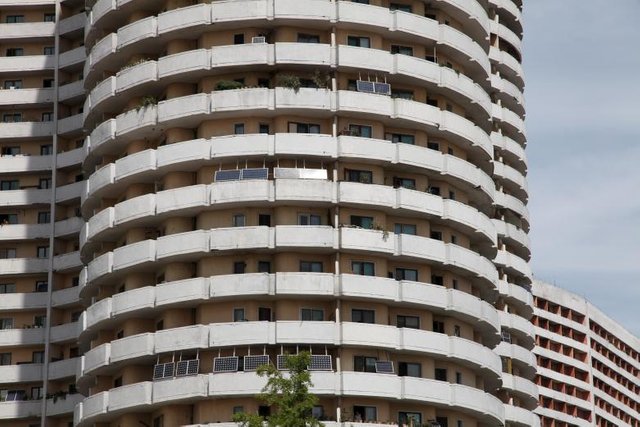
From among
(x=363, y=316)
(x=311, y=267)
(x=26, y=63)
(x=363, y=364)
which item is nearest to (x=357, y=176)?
(x=311, y=267)

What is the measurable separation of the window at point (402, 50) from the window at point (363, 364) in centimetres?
2034

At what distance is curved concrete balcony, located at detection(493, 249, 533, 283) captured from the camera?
4301 inches

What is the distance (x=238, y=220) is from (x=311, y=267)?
5087mm

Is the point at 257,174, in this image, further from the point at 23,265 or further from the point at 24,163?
the point at 24,163

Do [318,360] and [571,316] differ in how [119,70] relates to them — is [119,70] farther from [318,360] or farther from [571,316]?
[571,316]

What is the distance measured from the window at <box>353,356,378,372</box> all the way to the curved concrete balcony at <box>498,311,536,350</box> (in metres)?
24.6

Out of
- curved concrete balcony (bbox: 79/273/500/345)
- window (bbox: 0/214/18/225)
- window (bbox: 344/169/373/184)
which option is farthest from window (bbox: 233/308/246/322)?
window (bbox: 0/214/18/225)

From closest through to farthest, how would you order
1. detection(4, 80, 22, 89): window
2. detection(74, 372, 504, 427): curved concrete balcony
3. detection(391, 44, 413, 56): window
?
detection(74, 372, 504, 427): curved concrete balcony
detection(391, 44, 413, 56): window
detection(4, 80, 22, 89): window

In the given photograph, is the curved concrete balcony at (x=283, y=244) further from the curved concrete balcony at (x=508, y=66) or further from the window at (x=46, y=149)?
the curved concrete balcony at (x=508, y=66)

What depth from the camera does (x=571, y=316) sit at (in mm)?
158250

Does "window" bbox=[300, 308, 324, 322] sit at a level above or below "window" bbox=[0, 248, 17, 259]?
below

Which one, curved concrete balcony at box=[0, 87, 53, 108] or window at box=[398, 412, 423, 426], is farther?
curved concrete balcony at box=[0, 87, 53, 108]

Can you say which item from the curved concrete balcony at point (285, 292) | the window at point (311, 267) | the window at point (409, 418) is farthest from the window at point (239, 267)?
the window at point (409, 418)

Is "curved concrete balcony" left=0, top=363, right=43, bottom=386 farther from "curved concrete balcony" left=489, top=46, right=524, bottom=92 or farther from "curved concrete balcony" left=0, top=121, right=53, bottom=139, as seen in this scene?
"curved concrete balcony" left=489, top=46, right=524, bottom=92
